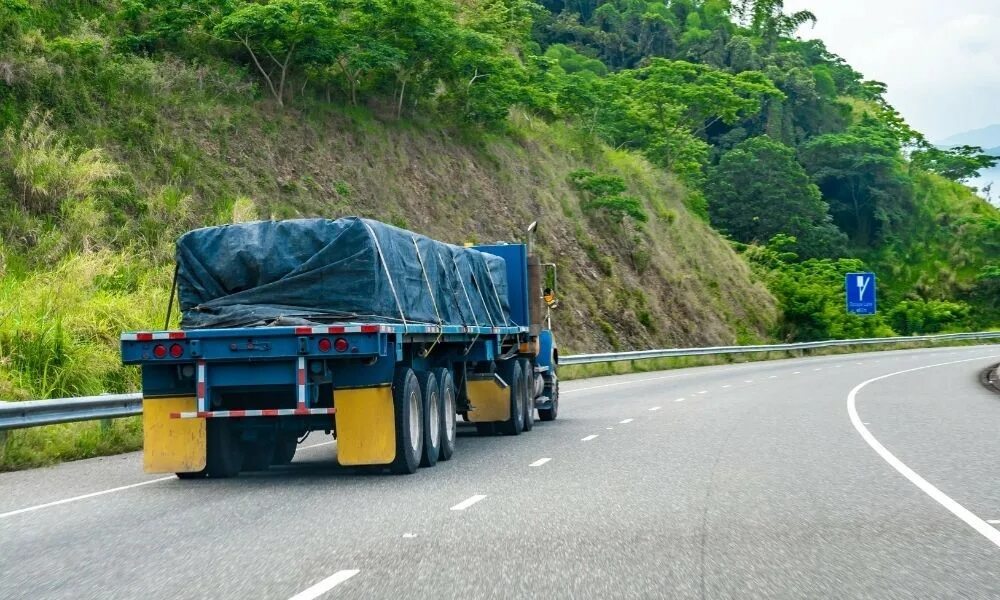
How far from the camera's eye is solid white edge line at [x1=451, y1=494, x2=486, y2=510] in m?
10.6

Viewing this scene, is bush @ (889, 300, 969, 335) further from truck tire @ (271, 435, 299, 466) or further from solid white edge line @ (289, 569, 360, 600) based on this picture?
solid white edge line @ (289, 569, 360, 600)

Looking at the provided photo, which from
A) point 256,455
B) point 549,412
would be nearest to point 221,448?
point 256,455

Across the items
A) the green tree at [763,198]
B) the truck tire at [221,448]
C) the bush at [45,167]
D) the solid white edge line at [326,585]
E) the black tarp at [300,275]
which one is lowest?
the solid white edge line at [326,585]

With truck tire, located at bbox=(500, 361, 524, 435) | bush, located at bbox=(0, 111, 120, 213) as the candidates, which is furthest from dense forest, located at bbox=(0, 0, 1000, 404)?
truck tire, located at bbox=(500, 361, 524, 435)

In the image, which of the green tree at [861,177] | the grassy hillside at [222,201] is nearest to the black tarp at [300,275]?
the grassy hillside at [222,201]

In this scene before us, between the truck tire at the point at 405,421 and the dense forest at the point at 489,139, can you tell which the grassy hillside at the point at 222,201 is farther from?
the truck tire at the point at 405,421

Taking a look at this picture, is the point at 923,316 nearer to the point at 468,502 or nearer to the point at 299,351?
the point at 299,351

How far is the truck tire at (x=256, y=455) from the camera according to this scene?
1427 centimetres

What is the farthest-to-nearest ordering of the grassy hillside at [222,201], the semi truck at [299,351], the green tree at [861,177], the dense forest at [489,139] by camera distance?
the green tree at [861,177] → the dense forest at [489,139] → the grassy hillside at [222,201] → the semi truck at [299,351]

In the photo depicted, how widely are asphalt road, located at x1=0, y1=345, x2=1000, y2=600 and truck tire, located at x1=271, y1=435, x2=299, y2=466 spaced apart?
1.28ft

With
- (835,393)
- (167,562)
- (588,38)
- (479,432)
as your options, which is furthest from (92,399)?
(588,38)

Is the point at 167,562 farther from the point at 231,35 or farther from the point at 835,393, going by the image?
the point at 231,35

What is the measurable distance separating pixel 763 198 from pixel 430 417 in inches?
2935

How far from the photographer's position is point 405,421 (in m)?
13.0
